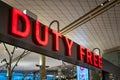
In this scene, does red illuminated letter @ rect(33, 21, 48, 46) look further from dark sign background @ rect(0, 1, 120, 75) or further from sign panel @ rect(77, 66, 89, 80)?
sign panel @ rect(77, 66, 89, 80)

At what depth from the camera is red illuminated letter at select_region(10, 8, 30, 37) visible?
2152mm

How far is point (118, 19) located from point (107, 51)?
6240 millimetres

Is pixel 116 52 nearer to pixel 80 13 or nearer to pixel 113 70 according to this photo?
pixel 113 70

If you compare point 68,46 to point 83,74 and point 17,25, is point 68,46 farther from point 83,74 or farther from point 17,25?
point 83,74

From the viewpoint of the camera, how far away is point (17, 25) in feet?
7.21

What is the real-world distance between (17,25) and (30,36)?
0.26 m

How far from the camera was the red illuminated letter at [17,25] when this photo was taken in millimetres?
2152

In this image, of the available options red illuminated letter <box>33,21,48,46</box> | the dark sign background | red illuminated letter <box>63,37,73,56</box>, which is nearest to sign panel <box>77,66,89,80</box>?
red illuminated letter <box>63,37,73,56</box>

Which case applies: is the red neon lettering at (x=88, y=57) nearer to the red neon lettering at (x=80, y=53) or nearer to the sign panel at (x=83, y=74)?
the red neon lettering at (x=80, y=53)

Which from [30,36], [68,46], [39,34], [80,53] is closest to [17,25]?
[30,36]

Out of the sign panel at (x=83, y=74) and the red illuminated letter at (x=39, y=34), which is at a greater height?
the red illuminated letter at (x=39, y=34)

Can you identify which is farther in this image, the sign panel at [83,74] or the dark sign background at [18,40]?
the sign panel at [83,74]

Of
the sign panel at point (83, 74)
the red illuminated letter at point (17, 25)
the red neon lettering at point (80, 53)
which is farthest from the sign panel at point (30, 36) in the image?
the sign panel at point (83, 74)

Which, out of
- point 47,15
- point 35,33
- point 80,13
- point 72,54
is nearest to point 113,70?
point 80,13
